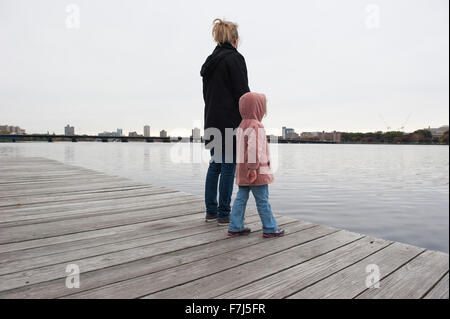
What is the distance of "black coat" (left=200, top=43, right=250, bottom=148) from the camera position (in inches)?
113

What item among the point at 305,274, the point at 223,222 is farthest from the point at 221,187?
the point at 305,274

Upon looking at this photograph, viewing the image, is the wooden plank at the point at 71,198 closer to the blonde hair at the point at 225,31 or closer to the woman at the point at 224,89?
the woman at the point at 224,89

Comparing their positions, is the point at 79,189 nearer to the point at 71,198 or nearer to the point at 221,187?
the point at 71,198

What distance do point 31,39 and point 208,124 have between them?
37.2 feet

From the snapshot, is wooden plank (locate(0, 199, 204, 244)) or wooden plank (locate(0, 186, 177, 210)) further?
wooden plank (locate(0, 186, 177, 210))

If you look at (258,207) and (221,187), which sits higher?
(221,187)

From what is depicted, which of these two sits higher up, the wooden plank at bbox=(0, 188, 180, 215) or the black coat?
the black coat

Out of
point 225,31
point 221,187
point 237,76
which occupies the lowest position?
point 221,187

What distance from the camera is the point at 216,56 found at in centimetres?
296

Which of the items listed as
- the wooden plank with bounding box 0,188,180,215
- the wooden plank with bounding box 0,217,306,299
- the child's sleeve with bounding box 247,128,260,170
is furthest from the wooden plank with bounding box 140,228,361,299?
the wooden plank with bounding box 0,188,180,215

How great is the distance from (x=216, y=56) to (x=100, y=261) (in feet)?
7.11

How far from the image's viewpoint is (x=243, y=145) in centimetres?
261

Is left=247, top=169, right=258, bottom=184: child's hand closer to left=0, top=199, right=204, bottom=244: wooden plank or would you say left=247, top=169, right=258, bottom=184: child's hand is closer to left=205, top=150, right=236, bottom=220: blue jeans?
left=205, top=150, right=236, bottom=220: blue jeans
